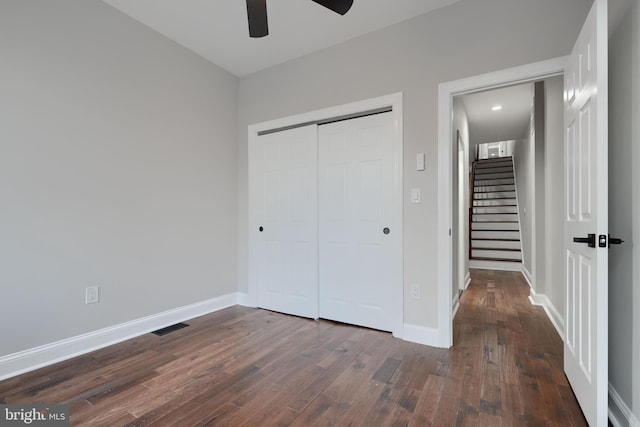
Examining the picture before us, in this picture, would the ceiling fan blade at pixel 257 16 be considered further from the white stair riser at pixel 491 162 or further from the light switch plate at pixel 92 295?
the white stair riser at pixel 491 162

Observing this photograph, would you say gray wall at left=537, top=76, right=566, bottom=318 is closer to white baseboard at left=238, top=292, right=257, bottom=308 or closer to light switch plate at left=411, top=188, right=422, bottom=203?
light switch plate at left=411, top=188, right=422, bottom=203

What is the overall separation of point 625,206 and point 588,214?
16cm

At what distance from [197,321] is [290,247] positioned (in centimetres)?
118

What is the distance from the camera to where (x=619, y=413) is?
144 centimetres

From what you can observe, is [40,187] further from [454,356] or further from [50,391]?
[454,356]

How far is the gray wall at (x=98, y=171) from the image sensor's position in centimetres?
200

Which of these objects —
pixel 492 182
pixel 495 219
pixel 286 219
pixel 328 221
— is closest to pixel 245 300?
pixel 286 219

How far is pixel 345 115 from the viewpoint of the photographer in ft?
9.57

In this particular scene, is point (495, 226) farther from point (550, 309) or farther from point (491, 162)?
point (550, 309)

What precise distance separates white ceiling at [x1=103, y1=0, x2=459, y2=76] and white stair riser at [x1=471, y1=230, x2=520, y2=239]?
18.3 feet

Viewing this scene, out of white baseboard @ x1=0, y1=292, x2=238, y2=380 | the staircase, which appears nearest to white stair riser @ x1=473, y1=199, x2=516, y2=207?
the staircase

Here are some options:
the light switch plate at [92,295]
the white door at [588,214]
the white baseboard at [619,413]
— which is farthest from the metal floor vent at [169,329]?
the white baseboard at [619,413]

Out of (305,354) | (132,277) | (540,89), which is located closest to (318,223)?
(305,354)

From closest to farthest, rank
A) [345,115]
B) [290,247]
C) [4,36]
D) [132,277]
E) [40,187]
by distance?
1. [4,36]
2. [40,187]
3. [132,277]
4. [345,115]
5. [290,247]
